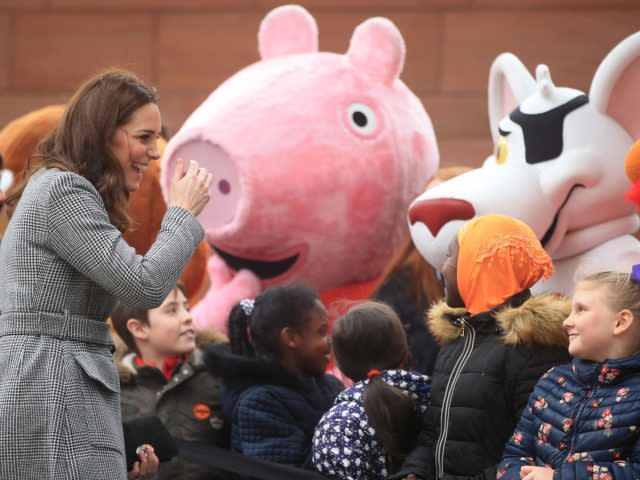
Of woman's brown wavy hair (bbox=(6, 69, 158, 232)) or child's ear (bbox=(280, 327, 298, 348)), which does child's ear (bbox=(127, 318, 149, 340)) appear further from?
woman's brown wavy hair (bbox=(6, 69, 158, 232))

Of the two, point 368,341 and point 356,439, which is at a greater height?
point 368,341

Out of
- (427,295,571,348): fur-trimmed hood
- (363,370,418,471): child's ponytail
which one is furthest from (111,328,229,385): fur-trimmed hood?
(427,295,571,348): fur-trimmed hood

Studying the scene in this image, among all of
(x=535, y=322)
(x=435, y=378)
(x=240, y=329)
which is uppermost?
(x=535, y=322)

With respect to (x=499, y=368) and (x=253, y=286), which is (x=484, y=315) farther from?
(x=253, y=286)

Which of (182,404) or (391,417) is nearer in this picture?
(391,417)

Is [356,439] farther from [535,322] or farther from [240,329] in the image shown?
[240,329]

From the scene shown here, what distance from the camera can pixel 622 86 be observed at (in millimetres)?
3672

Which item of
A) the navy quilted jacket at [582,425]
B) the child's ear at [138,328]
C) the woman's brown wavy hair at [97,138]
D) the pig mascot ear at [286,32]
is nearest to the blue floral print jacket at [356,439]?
the navy quilted jacket at [582,425]

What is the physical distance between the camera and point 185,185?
253cm

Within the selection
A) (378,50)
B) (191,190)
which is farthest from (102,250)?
(378,50)

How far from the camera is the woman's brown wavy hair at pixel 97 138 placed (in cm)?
249

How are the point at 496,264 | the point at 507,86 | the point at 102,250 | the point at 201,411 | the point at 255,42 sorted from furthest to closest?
the point at 255,42 → the point at 507,86 → the point at 201,411 → the point at 496,264 → the point at 102,250

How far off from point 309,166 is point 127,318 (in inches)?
33.4

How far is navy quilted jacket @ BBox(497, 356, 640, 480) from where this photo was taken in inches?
93.7
